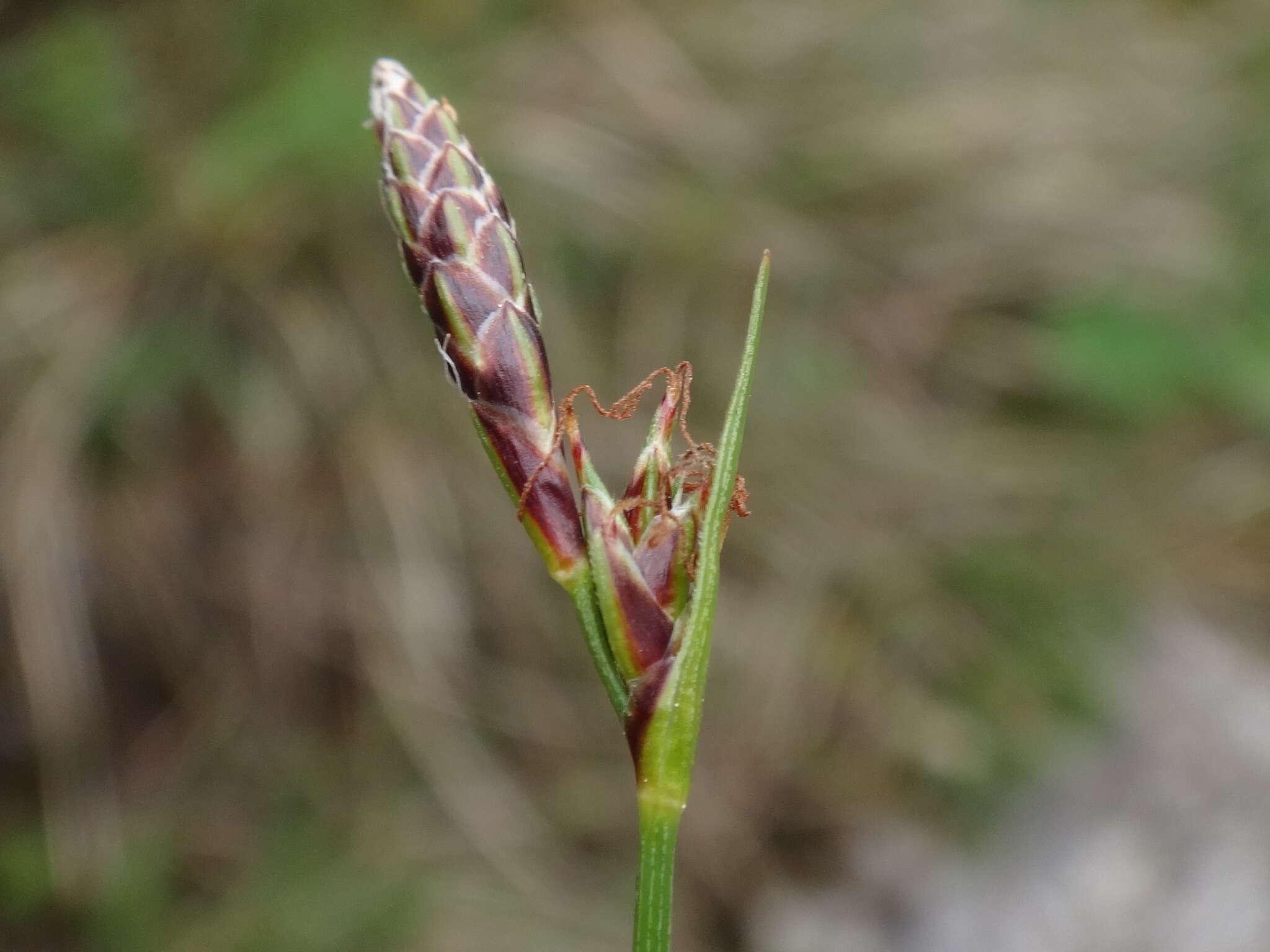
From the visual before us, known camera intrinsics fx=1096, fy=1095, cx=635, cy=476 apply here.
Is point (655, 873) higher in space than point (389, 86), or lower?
lower

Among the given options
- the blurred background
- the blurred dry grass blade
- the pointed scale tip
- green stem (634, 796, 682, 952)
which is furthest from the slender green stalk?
the blurred dry grass blade

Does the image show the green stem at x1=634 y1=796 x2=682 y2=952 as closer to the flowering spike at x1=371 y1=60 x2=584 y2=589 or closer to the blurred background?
the flowering spike at x1=371 y1=60 x2=584 y2=589

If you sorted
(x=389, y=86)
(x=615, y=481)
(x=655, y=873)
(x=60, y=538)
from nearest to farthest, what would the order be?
(x=655, y=873) → (x=389, y=86) → (x=60, y=538) → (x=615, y=481)

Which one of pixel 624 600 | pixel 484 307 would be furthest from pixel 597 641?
pixel 484 307

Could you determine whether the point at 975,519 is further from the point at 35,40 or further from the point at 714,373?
the point at 35,40

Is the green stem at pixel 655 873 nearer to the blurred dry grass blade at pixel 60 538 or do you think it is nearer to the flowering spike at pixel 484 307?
the flowering spike at pixel 484 307

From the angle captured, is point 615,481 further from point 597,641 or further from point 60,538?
point 597,641

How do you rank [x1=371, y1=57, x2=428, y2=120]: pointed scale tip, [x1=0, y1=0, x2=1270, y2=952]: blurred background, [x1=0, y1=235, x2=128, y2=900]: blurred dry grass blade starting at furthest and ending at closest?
[x1=0, y1=0, x2=1270, y2=952]: blurred background → [x1=0, y1=235, x2=128, y2=900]: blurred dry grass blade → [x1=371, y1=57, x2=428, y2=120]: pointed scale tip

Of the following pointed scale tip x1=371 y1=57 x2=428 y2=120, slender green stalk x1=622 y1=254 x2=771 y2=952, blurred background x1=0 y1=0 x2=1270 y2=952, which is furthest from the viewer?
blurred background x1=0 y1=0 x2=1270 y2=952
